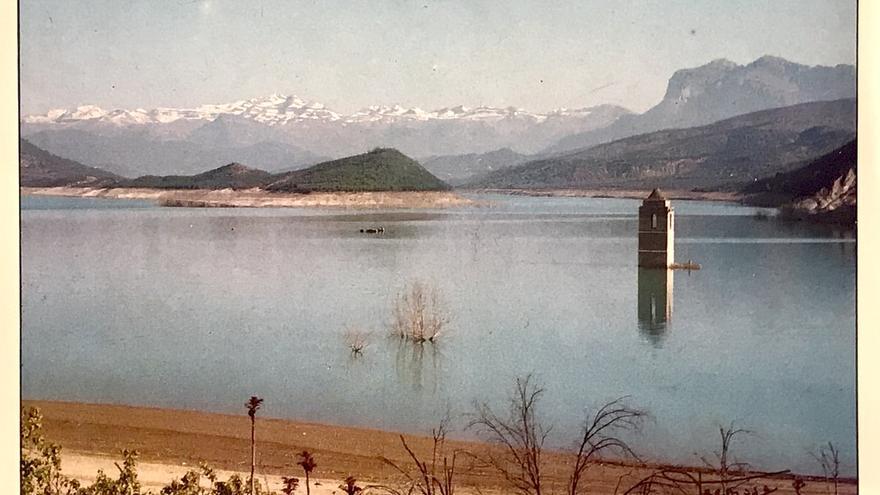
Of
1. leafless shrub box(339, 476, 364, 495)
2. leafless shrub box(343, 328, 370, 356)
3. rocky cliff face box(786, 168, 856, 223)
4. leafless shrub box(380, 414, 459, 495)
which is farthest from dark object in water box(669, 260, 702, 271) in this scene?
leafless shrub box(339, 476, 364, 495)

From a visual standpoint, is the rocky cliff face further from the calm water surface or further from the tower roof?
the tower roof

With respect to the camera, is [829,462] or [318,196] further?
[318,196]

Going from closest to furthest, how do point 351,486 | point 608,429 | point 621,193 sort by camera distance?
1. point 351,486
2. point 608,429
3. point 621,193

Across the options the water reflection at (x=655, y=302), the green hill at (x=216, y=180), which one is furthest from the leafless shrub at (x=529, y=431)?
the green hill at (x=216, y=180)

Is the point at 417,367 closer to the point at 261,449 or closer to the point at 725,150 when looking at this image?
the point at 261,449

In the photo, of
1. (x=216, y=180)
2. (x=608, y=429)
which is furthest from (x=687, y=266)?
(x=216, y=180)
